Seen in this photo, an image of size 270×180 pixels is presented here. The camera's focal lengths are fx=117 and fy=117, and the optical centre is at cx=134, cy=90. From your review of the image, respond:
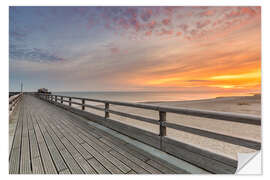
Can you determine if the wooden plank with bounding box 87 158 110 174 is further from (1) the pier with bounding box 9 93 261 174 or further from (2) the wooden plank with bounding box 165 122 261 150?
(2) the wooden plank with bounding box 165 122 261 150

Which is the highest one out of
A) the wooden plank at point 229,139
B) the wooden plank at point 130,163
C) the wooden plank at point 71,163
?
the wooden plank at point 229,139

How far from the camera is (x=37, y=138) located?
332 cm

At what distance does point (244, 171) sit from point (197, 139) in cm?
374

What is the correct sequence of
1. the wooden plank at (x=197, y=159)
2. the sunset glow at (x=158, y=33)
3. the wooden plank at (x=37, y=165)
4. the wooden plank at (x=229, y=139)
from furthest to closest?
the sunset glow at (x=158, y=33), the wooden plank at (x=37, y=165), the wooden plank at (x=197, y=159), the wooden plank at (x=229, y=139)

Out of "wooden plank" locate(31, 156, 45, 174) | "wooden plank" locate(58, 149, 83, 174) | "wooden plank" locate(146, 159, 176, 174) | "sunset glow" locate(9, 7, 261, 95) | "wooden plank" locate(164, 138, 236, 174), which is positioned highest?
"sunset glow" locate(9, 7, 261, 95)

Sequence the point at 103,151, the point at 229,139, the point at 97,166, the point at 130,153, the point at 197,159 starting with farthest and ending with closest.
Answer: the point at 103,151, the point at 130,153, the point at 97,166, the point at 197,159, the point at 229,139

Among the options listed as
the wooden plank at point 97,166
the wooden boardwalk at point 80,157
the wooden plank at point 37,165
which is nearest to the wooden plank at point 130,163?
the wooden boardwalk at point 80,157

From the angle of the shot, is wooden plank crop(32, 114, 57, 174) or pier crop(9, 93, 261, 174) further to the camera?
wooden plank crop(32, 114, 57, 174)

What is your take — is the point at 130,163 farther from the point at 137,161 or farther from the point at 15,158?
the point at 15,158

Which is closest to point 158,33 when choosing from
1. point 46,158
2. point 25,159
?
point 46,158

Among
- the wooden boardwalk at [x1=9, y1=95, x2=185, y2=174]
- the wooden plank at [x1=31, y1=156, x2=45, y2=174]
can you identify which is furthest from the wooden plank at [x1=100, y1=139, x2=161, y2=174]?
the wooden plank at [x1=31, y1=156, x2=45, y2=174]

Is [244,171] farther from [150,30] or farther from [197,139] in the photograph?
[150,30]

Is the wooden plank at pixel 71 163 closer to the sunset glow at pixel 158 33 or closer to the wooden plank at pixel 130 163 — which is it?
the wooden plank at pixel 130 163
